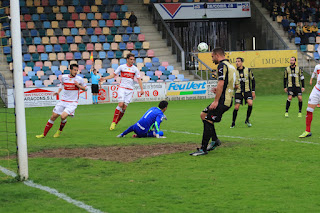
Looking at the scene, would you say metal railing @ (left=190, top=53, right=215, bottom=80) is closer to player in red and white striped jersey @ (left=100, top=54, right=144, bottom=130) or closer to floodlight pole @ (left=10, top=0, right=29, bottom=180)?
player in red and white striped jersey @ (left=100, top=54, right=144, bottom=130)

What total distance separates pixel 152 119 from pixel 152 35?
2624 cm

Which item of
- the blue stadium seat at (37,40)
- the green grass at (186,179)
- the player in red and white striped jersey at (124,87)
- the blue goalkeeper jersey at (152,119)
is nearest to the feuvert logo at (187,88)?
the blue stadium seat at (37,40)

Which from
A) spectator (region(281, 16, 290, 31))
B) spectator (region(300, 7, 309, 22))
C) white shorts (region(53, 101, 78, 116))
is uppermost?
spectator (region(300, 7, 309, 22))

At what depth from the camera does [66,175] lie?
8.21 m

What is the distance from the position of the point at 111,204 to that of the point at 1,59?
27.6 meters

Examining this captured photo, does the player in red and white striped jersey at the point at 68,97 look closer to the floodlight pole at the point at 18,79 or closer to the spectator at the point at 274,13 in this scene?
the floodlight pole at the point at 18,79

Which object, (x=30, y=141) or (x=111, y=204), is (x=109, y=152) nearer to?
(x=30, y=141)

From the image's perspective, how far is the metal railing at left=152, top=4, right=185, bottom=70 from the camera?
118 feet

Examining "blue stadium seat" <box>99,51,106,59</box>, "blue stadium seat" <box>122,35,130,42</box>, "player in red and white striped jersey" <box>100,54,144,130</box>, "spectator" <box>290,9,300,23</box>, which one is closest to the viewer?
"player in red and white striped jersey" <box>100,54,144,130</box>

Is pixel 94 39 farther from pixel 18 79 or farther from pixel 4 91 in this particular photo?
pixel 18 79

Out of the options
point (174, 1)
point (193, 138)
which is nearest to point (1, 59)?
point (174, 1)

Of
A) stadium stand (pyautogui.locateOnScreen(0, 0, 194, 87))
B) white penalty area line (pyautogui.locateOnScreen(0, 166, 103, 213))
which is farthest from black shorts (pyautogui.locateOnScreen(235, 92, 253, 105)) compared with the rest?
stadium stand (pyautogui.locateOnScreen(0, 0, 194, 87))

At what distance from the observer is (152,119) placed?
42.2 feet

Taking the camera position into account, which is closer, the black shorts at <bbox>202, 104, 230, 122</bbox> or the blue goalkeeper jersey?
the black shorts at <bbox>202, 104, 230, 122</bbox>
